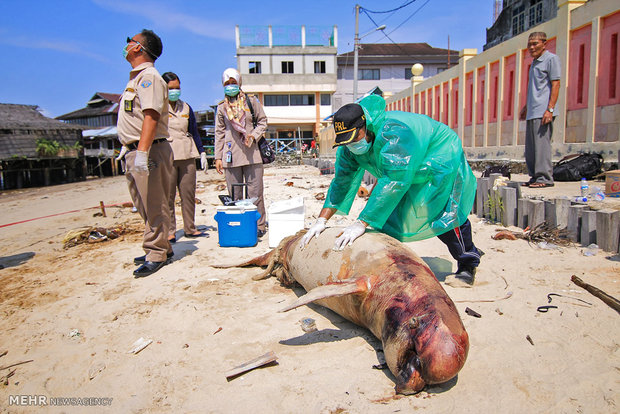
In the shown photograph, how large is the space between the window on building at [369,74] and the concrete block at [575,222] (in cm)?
3672

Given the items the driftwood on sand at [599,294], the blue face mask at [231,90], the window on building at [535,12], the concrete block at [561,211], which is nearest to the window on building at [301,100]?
the window on building at [535,12]

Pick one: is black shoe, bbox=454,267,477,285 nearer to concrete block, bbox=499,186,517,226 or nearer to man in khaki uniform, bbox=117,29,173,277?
concrete block, bbox=499,186,517,226

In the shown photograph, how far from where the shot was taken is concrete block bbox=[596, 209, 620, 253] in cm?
359

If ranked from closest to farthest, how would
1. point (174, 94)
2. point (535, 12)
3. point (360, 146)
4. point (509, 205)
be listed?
point (360, 146)
point (509, 205)
point (174, 94)
point (535, 12)

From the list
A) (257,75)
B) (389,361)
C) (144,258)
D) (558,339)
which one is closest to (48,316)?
(144,258)

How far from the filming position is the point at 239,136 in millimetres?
5438

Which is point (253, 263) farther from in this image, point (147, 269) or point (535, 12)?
point (535, 12)

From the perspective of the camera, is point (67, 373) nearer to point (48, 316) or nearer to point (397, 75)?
point (48, 316)

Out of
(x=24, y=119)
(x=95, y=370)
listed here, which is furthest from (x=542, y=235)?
(x=24, y=119)

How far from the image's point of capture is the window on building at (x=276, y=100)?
38125 millimetres

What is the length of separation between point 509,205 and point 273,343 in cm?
368

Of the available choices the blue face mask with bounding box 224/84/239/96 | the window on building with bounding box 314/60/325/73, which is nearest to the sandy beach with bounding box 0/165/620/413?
the blue face mask with bounding box 224/84/239/96

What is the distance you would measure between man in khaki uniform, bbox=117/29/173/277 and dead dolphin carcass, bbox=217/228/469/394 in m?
1.66

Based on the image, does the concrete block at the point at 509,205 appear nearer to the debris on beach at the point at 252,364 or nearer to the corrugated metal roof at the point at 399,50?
the debris on beach at the point at 252,364
